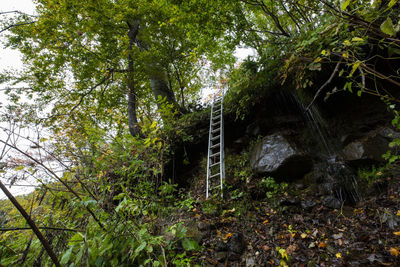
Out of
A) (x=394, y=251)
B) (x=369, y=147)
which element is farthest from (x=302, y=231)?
(x=369, y=147)

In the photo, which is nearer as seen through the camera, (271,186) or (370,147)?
(370,147)

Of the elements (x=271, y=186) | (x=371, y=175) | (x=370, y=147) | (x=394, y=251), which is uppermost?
(x=370, y=147)

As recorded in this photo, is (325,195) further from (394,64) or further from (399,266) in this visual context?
(394,64)

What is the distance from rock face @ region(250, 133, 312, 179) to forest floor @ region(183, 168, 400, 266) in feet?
1.43

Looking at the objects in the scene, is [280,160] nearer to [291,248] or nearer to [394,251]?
[291,248]

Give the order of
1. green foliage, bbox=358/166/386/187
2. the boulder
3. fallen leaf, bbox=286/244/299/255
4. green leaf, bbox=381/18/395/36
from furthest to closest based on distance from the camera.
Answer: the boulder < green foliage, bbox=358/166/386/187 < fallen leaf, bbox=286/244/299/255 < green leaf, bbox=381/18/395/36

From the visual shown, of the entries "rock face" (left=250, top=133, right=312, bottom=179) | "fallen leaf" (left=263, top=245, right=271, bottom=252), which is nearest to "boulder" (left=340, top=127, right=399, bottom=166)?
"rock face" (left=250, top=133, right=312, bottom=179)

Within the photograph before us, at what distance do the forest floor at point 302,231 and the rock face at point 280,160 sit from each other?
0.44 meters

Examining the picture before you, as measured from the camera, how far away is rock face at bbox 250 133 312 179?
12.0 feet

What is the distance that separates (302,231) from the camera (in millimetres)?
2645

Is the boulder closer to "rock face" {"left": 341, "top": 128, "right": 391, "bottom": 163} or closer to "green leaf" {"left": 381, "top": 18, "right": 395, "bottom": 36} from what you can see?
"rock face" {"left": 341, "top": 128, "right": 391, "bottom": 163}

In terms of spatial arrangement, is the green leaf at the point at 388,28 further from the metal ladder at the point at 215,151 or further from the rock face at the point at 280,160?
the metal ladder at the point at 215,151

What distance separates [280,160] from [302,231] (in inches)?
55.9

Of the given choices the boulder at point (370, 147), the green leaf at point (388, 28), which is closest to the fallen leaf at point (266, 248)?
the boulder at point (370, 147)
